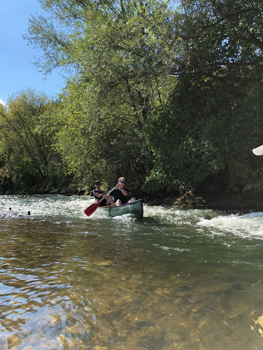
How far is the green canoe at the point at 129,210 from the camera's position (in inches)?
369

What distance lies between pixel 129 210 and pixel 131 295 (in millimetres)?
6535

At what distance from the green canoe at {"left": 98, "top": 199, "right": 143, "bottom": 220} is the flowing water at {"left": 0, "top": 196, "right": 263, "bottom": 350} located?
3540 mm

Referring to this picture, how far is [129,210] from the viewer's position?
9648 mm

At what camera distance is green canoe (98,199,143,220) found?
30.8 ft

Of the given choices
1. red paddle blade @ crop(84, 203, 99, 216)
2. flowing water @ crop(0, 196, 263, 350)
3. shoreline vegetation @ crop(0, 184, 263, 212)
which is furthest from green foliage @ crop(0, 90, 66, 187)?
flowing water @ crop(0, 196, 263, 350)

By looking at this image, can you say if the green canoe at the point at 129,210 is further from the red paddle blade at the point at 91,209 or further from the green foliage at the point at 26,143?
the green foliage at the point at 26,143

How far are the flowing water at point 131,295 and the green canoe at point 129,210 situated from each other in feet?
11.6

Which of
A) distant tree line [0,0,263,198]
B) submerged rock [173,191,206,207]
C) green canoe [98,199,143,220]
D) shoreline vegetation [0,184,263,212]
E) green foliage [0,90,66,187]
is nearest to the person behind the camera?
green canoe [98,199,143,220]

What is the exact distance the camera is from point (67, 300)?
2994mm

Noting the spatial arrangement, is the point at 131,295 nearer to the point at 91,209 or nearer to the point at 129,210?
the point at 129,210

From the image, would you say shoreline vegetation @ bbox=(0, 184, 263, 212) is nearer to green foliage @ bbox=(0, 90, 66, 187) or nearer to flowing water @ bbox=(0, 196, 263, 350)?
flowing water @ bbox=(0, 196, 263, 350)

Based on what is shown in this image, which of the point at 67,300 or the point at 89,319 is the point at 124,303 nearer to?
the point at 89,319

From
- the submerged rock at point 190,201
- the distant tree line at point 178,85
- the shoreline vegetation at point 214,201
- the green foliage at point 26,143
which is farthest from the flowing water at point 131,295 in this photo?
the green foliage at point 26,143

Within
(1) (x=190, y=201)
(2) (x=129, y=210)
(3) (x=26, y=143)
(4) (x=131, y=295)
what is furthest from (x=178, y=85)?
(3) (x=26, y=143)
